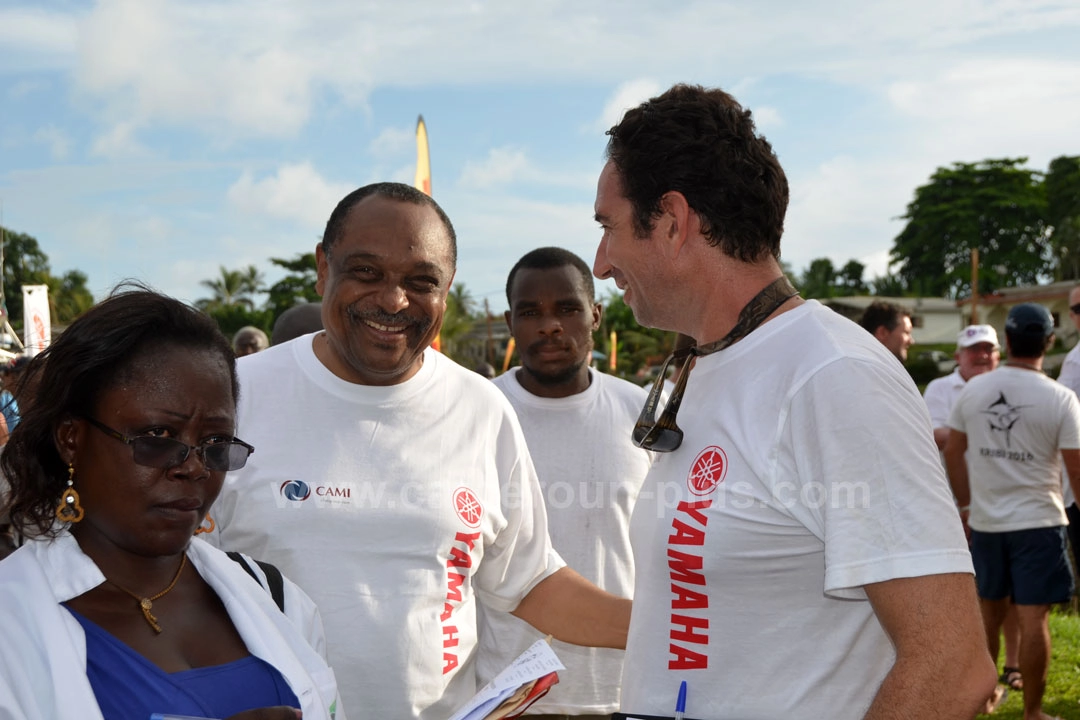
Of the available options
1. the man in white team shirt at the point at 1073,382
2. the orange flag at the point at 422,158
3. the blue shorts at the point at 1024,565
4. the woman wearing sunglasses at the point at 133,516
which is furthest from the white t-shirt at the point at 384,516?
the orange flag at the point at 422,158

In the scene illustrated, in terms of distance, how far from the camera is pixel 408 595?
9.20 feet

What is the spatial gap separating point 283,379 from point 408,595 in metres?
0.75

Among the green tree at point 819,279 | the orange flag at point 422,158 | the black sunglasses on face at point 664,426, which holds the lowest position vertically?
the black sunglasses on face at point 664,426

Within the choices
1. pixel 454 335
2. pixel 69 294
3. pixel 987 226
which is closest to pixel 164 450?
pixel 454 335

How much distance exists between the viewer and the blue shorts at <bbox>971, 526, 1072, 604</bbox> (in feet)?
21.2

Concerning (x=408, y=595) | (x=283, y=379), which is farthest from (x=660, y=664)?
(x=283, y=379)

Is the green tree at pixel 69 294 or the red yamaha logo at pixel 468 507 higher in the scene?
the green tree at pixel 69 294

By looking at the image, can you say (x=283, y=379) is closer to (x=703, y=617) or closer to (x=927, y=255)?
(x=703, y=617)

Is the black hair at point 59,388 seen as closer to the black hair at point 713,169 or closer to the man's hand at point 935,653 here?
the black hair at point 713,169

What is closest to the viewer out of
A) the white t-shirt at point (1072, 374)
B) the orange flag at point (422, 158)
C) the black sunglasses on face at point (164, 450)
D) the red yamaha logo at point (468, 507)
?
the black sunglasses on face at point (164, 450)

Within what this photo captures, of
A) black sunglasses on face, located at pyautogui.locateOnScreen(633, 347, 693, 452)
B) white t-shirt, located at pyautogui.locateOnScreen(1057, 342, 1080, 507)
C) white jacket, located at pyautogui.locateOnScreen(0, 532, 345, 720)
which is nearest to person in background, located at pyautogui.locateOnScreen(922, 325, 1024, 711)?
white t-shirt, located at pyautogui.locateOnScreen(1057, 342, 1080, 507)

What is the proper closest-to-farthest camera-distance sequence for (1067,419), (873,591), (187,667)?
(873,591) < (187,667) < (1067,419)

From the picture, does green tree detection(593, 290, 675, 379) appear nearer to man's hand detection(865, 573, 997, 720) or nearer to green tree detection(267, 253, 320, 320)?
green tree detection(267, 253, 320, 320)

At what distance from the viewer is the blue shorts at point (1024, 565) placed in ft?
21.2
